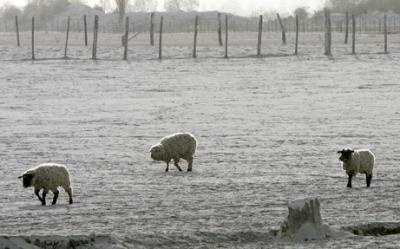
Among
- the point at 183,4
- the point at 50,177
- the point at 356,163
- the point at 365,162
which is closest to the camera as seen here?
the point at 50,177

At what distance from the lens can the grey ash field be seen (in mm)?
14383

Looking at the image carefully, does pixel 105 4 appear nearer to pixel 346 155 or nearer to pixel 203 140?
pixel 203 140

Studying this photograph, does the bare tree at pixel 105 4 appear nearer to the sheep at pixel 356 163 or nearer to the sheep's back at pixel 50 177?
the sheep at pixel 356 163

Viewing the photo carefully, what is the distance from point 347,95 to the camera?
114ft

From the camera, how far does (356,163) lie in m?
17.1

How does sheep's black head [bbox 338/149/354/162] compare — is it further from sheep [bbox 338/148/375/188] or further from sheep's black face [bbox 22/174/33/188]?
sheep's black face [bbox 22/174/33/188]

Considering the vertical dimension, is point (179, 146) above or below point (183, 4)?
below

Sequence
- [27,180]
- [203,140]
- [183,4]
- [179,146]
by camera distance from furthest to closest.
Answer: [183,4] → [203,140] → [179,146] → [27,180]

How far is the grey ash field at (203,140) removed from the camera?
47.2 feet

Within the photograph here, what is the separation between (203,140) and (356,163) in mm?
7611

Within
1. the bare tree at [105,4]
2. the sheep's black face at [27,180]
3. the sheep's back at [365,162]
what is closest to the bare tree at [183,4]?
the bare tree at [105,4]

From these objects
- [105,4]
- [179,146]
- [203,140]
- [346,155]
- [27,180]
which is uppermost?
[105,4]

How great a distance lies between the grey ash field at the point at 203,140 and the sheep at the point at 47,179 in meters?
0.22

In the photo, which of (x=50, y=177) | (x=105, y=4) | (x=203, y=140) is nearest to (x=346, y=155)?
(x=50, y=177)
